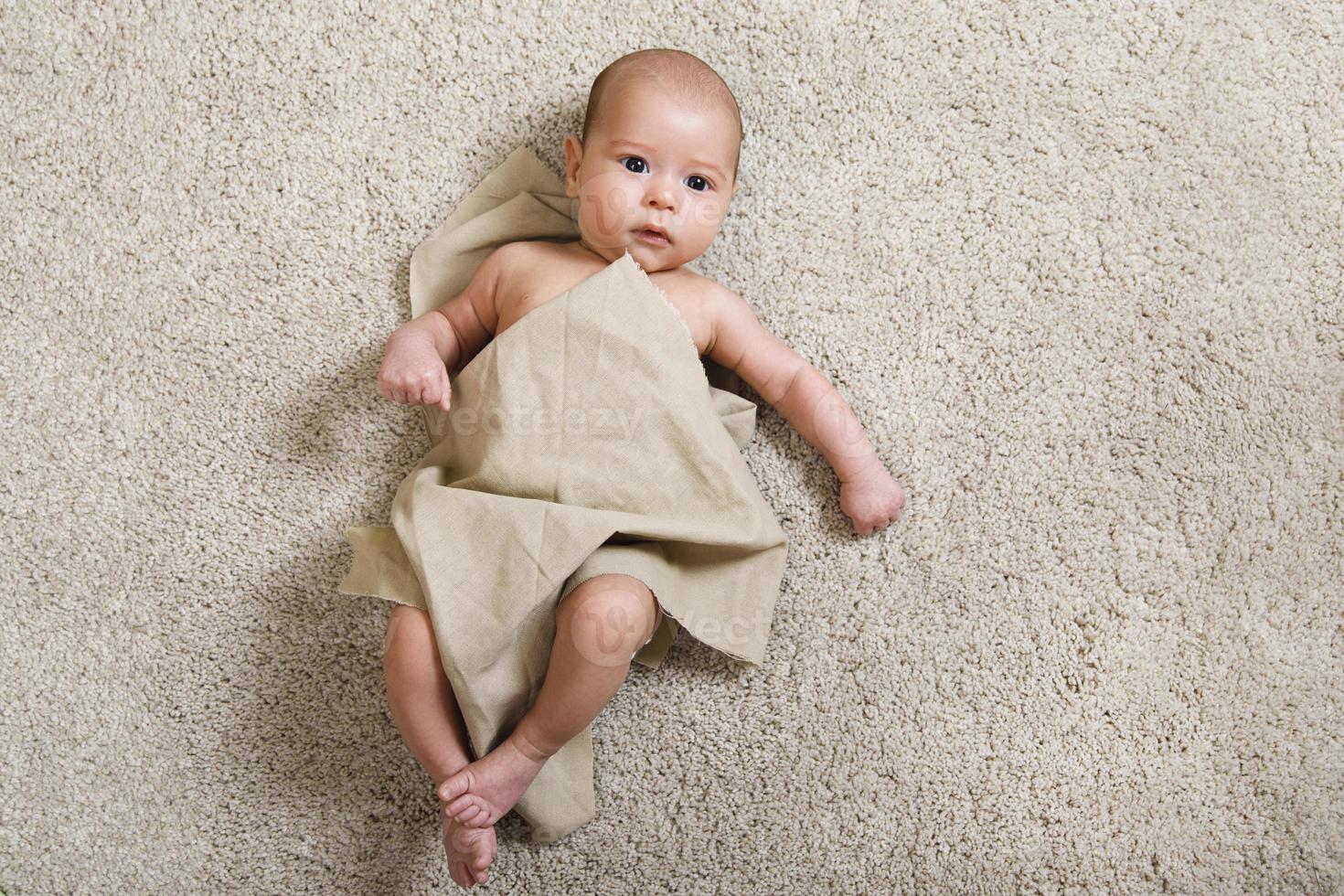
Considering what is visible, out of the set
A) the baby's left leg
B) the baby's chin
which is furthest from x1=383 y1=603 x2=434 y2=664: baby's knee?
the baby's chin

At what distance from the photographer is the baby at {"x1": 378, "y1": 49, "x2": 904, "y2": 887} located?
1058 mm

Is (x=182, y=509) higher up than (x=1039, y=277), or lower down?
lower down

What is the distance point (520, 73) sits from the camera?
1309mm

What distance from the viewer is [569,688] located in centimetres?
104

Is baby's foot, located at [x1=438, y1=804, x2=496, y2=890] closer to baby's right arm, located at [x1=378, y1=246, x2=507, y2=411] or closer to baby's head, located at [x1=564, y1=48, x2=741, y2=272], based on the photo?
baby's right arm, located at [x1=378, y1=246, x2=507, y2=411]

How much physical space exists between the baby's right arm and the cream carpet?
113 mm

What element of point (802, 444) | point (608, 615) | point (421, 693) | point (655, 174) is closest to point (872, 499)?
point (802, 444)

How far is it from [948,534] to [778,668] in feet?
0.94

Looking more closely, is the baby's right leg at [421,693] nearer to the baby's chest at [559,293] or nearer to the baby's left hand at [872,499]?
the baby's chest at [559,293]

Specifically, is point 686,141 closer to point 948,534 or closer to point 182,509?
point 948,534

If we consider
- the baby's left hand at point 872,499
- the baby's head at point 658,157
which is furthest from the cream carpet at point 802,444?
the baby's head at point 658,157

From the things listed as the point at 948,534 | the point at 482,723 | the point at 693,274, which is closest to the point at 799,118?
the point at 693,274

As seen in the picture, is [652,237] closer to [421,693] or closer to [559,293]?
[559,293]

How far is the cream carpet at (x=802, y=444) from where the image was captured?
3.91 ft
